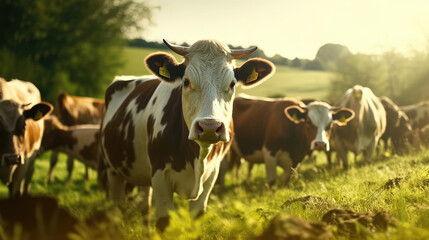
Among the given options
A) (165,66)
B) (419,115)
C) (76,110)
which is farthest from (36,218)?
(419,115)

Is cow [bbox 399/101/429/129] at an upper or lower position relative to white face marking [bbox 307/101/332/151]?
lower

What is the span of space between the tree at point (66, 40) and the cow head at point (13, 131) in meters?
17.6

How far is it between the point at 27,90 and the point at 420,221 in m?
8.30

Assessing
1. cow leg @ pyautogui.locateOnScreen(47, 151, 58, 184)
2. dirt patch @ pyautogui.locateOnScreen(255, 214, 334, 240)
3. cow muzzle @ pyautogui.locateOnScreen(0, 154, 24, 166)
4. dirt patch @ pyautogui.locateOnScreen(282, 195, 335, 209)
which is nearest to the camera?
dirt patch @ pyautogui.locateOnScreen(255, 214, 334, 240)

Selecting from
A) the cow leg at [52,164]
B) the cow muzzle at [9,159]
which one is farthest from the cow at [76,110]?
the cow muzzle at [9,159]

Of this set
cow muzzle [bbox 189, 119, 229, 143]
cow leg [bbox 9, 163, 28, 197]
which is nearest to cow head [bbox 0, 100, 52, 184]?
cow leg [bbox 9, 163, 28, 197]

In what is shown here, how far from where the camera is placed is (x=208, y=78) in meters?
4.29

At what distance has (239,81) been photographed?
4.82 m

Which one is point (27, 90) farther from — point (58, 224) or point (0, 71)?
point (0, 71)

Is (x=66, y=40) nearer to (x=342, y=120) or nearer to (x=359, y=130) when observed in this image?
(x=359, y=130)

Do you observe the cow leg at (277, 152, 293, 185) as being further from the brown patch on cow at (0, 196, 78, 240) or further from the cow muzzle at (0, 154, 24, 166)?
the brown patch on cow at (0, 196, 78, 240)

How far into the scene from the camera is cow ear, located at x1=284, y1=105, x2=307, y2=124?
8.89m

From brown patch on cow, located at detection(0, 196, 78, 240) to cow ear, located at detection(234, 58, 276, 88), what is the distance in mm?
2364

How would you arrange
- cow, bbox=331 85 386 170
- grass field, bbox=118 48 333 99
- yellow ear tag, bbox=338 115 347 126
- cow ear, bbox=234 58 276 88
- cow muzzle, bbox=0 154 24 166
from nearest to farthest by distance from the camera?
cow ear, bbox=234 58 276 88, cow muzzle, bbox=0 154 24 166, yellow ear tag, bbox=338 115 347 126, cow, bbox=331 85 386 170, grass field, bbox=118 48 333 99
